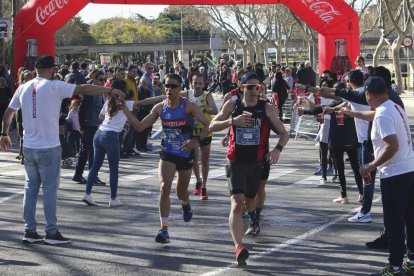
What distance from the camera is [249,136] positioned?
890 cm

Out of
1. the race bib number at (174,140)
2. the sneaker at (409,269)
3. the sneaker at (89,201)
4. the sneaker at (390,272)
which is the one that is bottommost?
the sneaker at (409,269)

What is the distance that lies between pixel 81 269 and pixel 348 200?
17.0ft

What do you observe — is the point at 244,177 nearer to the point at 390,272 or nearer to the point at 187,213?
the point at 187,213

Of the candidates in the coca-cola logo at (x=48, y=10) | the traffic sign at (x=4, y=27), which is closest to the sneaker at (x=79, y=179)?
the coca-cola logo at (x=48, y=10)

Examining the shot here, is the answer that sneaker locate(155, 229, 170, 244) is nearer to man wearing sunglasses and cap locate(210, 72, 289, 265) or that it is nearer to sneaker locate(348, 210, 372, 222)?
man wearing sunglasses and cap locate(210, 72, 289, 265)

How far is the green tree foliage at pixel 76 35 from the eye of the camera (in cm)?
11361

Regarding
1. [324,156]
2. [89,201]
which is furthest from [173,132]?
[324,156]

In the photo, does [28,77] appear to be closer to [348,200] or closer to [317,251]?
[348,200]

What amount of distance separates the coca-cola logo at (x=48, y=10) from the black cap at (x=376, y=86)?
15.1 metres

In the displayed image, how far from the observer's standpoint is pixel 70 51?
115 m

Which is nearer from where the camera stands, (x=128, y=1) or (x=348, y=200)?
(x=348, y=200)

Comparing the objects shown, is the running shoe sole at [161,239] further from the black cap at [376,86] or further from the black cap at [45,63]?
the black cap at [376,86]

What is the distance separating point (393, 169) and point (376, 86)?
780 millimetres

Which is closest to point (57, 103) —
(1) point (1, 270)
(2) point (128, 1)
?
(1) point (1, 270)
